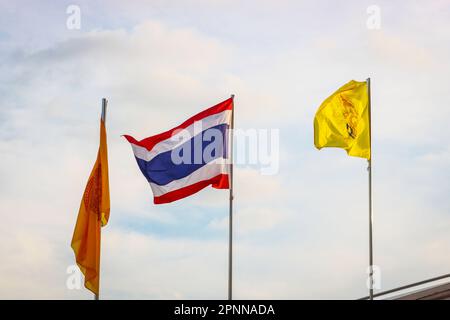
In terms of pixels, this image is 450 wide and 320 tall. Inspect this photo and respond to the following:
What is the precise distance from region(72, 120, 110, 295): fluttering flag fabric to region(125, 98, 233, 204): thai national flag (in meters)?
1.21

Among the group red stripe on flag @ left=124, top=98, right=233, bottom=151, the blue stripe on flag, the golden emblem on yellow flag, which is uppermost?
red stripe on flag @ left=124, top=98, right=233, bottom=151

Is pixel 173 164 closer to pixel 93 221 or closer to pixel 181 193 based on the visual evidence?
pixel 181 193

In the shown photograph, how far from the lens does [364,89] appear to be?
26484 mm

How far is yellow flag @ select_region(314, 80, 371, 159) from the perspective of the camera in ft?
84.0

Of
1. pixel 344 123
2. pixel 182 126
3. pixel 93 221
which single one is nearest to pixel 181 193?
pixel 182 126

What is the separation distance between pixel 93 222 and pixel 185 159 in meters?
3.39

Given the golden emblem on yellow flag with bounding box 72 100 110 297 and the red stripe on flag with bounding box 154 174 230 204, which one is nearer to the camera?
the golden emblem on yellow flag with bounding box 72 100 110 297

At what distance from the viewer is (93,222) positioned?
78.6 feet

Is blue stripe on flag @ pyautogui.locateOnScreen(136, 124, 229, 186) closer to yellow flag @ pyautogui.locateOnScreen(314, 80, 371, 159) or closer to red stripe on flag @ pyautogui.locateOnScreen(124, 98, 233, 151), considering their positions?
red stripe on flag @ pyautogui.locateOnScreen(124, 98, 233, 151)

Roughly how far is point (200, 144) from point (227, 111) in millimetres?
1401

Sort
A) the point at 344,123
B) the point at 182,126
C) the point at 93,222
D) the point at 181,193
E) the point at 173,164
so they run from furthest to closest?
1. the point at 344,123
2. the point at 182,126
3. the point at 173,164
4. the point at 181,193
5. the point at 93,222

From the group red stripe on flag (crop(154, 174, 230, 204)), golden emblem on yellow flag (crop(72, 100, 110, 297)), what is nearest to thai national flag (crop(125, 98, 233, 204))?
red stripe on flag (crop(154, 174, 230, 204))

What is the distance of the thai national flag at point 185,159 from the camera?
2414 centimetres
